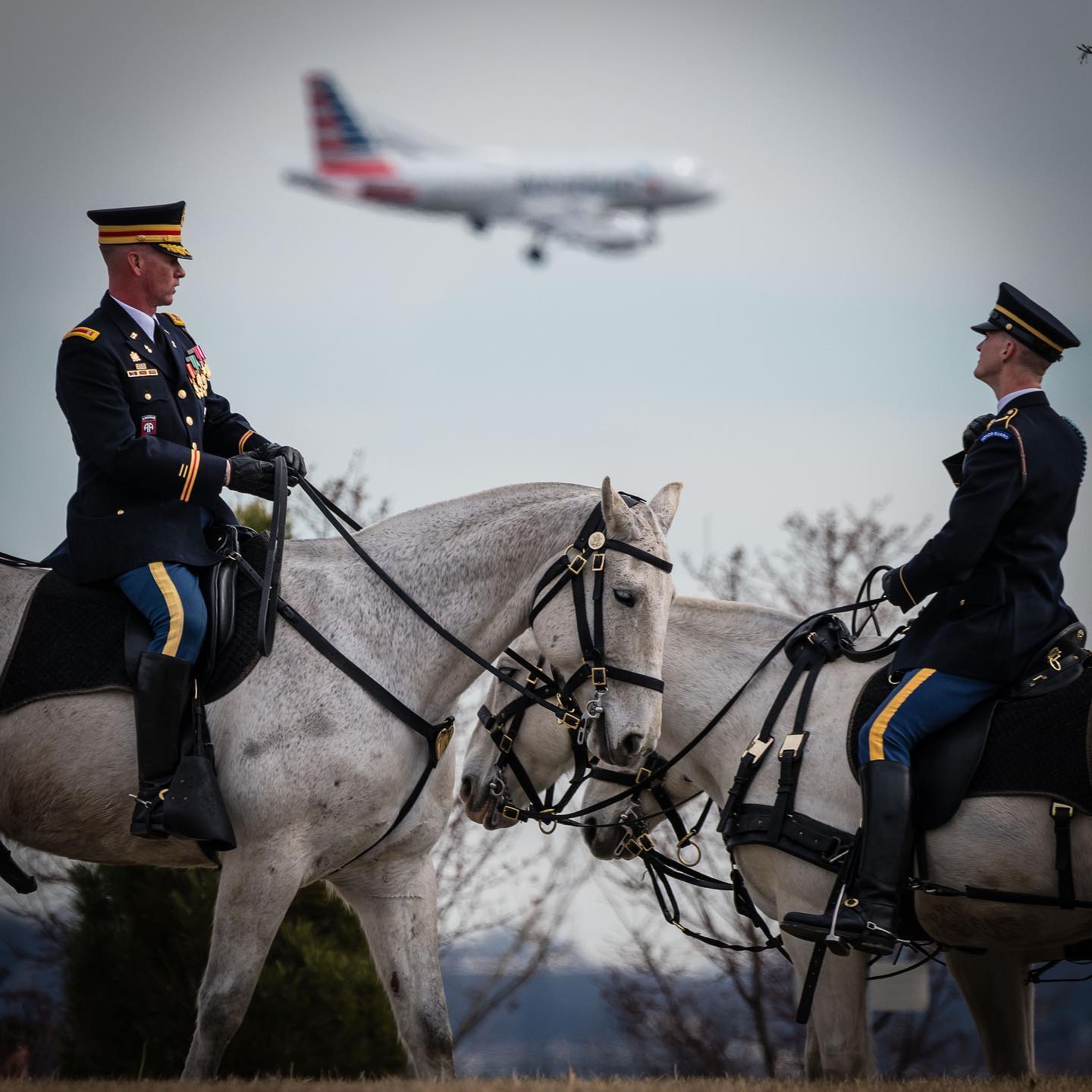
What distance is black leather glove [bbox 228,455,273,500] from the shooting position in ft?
18.8

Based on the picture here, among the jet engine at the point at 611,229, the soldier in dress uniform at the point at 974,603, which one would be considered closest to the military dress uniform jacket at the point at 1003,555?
the soldier in dress uniform at the point at 974,603

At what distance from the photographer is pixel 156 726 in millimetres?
5273

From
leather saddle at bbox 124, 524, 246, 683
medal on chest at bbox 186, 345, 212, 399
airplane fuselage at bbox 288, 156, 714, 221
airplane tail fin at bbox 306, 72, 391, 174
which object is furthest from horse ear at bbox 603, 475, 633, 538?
airplane fuselage at bbox 288, 156, 714, 221

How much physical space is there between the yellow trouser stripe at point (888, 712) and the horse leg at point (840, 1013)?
0.89m

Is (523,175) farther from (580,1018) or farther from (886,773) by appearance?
(886,773)

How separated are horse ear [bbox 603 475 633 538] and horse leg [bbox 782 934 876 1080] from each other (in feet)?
6.16

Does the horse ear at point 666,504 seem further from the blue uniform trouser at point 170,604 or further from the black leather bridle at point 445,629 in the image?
the blue uniform trouser at point 170,604

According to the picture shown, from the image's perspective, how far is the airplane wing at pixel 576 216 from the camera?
103 ft

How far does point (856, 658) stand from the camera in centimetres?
631

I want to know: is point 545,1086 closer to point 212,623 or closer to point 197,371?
point 212,623

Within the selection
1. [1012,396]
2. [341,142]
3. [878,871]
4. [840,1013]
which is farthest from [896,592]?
[341,142]

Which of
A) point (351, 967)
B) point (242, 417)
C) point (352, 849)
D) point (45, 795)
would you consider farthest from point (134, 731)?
point (351, 967)

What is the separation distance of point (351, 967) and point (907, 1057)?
5.93 m

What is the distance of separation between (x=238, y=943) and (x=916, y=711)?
2.75 metres
